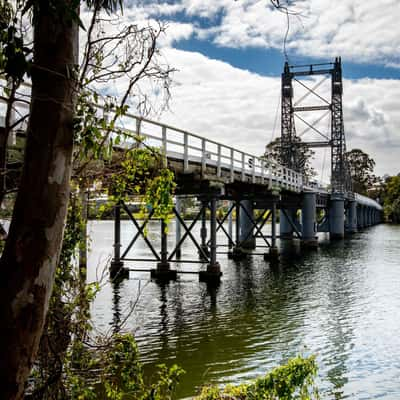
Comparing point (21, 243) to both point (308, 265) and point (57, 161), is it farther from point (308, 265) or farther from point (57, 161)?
point (308, 265)

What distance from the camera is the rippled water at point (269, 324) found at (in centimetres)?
855

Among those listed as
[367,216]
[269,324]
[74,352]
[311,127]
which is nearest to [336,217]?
[311,127]

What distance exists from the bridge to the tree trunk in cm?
86

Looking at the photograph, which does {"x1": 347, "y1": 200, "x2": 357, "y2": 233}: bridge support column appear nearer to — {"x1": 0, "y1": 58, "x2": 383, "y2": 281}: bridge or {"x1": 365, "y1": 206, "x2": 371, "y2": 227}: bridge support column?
{"x1": 0, "y1": 58, "x2": 383, "y2": 281}: bridge

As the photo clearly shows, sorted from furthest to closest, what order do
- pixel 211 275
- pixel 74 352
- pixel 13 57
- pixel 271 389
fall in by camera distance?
1. pixel 211 275
2. pixel 271 389
3. pixel 74 352
4. pixel 13 57

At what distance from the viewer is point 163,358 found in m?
9.54

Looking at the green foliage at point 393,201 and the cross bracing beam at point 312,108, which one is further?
the green foliage at point 393,201

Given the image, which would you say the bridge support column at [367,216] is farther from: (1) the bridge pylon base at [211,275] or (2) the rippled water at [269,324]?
(1) the bridge pylon base at [211,275]

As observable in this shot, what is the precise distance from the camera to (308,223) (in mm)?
39125

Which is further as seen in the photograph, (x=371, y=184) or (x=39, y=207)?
(x=371, y=184)

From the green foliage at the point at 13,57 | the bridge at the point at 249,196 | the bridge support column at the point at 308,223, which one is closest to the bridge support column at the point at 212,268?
the bridge at the point at 249,196

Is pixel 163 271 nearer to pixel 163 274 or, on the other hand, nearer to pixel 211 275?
pixel 163 274

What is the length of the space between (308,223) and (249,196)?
38.0 ft

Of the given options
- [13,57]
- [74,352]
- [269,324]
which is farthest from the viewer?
[269,324]
